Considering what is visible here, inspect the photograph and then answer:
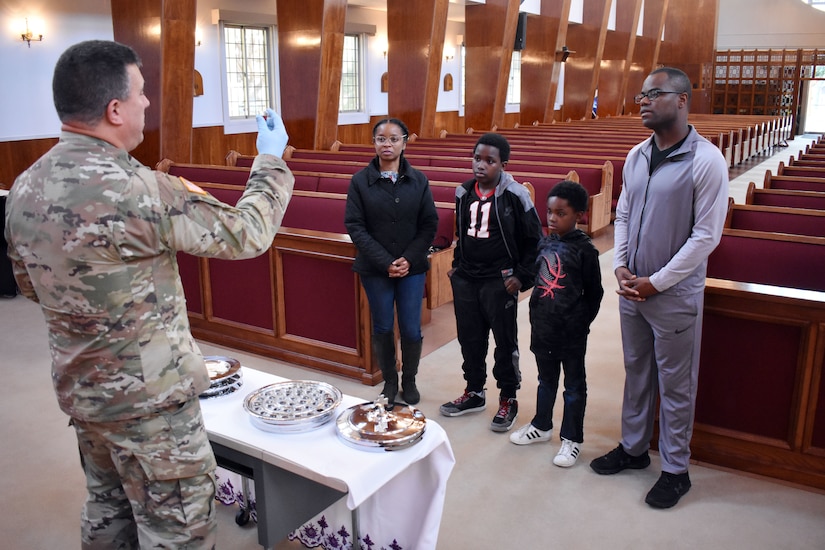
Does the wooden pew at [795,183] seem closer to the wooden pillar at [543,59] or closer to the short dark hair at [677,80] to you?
the short dark hair at [677,80]

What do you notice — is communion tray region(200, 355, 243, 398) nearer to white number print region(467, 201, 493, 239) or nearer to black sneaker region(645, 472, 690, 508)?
white number print region(467, 201, 493, 239)

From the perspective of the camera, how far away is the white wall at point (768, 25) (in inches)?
857

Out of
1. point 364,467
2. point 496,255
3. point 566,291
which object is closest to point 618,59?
point 496,255

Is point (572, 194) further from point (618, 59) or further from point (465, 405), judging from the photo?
point (618, 59)

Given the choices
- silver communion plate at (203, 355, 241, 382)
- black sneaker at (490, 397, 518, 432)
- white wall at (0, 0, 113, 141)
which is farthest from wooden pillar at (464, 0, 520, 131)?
silver communion plate at (203, 355, 241, 382)

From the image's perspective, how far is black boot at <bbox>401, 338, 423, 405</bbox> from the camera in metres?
3.80

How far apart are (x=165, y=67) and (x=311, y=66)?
207 cm

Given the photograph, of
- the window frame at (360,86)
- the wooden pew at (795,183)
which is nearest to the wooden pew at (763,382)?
the wooden pew at (795,183)

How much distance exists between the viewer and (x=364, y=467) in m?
1.92

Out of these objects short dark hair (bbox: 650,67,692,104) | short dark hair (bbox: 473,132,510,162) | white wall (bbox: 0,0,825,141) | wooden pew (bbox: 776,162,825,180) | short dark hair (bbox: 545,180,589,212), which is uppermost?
white wall (bbox: 0,0,825,141)

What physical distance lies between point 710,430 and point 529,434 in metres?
0.78

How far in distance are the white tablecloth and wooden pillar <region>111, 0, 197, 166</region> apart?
6.03m

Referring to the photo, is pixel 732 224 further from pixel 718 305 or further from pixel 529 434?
pixel 529 434

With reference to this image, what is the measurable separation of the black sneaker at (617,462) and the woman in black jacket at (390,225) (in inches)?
40.7
